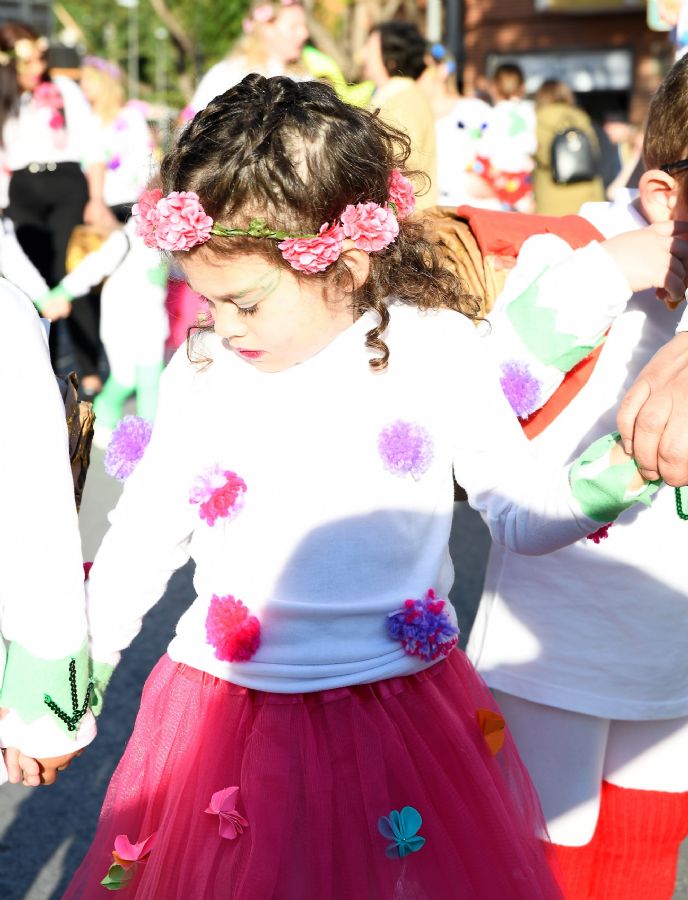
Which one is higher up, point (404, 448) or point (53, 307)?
point (404, 448)

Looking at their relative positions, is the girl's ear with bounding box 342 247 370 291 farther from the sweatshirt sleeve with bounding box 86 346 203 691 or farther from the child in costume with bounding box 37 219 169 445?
the child in costume with bounding box 37 219 169 445

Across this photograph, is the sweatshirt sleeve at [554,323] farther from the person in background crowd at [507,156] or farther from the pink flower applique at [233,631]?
the person in background crowd at [507,156]

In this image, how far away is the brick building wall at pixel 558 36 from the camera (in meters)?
22.4

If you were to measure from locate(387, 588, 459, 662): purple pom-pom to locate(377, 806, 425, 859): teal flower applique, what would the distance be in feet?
0.79

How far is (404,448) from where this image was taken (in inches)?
75.5

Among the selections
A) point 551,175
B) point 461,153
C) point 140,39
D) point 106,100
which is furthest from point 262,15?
point 140,39

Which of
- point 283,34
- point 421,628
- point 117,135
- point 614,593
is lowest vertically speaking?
point 117,135

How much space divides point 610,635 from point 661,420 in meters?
0.75

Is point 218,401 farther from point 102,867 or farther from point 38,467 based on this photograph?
point 102,867

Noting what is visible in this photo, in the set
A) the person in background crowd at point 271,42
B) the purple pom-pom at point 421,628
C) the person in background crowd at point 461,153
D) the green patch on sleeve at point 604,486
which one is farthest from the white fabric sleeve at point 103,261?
the green patch on sleeve at point 604,486

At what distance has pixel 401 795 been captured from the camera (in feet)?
6.11

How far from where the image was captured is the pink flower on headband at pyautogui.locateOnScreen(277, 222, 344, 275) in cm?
184

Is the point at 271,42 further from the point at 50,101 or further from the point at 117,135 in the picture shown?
the point at 117,135

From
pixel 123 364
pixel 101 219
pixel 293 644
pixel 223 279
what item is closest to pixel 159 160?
pixel 223 279
